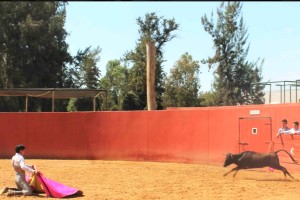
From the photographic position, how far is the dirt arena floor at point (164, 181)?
9828 mm

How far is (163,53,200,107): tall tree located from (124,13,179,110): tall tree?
1.01m

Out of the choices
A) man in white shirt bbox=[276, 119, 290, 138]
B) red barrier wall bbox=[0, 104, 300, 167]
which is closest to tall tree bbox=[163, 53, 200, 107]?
red barrier wall bbox=[0, 104, 300, 167]

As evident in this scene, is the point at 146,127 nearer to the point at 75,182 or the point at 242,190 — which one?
the point at 75,182

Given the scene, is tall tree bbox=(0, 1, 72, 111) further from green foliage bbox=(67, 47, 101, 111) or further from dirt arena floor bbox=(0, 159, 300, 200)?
dirt arena floor bbox=(0, 159, 300, 200)

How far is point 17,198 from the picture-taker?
9312 millimetres

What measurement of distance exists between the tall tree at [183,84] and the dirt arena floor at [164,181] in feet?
64.9

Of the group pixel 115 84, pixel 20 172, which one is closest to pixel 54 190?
pixel 20 172

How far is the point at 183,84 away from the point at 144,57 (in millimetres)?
4584

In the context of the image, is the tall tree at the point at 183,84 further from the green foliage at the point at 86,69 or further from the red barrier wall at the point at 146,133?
the red barrier wall at the point at 146,133

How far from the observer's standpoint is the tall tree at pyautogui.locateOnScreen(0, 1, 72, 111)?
30.3 meters

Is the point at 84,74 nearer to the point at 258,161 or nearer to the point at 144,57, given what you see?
the point at 144,57

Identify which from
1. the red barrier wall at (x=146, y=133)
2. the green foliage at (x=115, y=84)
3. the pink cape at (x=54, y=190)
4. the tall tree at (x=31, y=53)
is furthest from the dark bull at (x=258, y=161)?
the green foliage at (x=115, y=84)

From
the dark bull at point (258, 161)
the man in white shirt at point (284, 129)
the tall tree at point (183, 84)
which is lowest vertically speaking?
the dark bull at point (258, 161)

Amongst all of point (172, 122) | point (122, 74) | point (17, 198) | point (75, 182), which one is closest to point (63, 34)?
point (122, 74)
